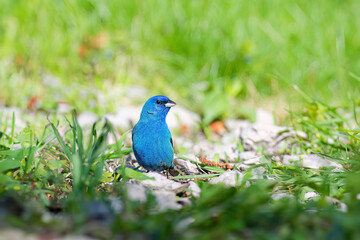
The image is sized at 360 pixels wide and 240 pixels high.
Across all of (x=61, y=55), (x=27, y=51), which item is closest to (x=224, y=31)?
(x=61, y=55)

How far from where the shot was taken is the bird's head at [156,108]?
2973 millimetres

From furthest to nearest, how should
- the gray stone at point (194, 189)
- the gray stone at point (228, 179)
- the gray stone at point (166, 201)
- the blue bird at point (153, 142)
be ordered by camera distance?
the blue bird at point (153, 142), the gray stone at point (228, 179), the gray stone at point (194, 189), the gray stone at point (166, 201)

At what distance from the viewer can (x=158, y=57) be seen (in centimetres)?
511

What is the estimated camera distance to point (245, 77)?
5.06 meters

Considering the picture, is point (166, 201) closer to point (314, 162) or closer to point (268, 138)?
point (314, 162)

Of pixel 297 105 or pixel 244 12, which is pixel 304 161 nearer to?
pixel 297 105

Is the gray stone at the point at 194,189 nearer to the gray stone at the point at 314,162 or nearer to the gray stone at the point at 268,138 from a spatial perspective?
the gray stone at the point at 314,162

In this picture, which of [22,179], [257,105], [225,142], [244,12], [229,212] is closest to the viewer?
[229,212]

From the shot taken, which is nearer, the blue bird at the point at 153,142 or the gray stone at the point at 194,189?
the gray stone at the point at 194,189

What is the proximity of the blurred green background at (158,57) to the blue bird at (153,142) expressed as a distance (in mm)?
1451

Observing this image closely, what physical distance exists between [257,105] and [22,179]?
3.12 metres

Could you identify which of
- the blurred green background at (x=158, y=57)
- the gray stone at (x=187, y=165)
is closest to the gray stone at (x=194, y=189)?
the gray stone at (x=187, y=165)

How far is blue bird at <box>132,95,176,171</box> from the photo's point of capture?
9.14ft

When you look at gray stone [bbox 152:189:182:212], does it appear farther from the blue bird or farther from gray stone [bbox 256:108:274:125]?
gray stone [bbox 256:108:274:125]
